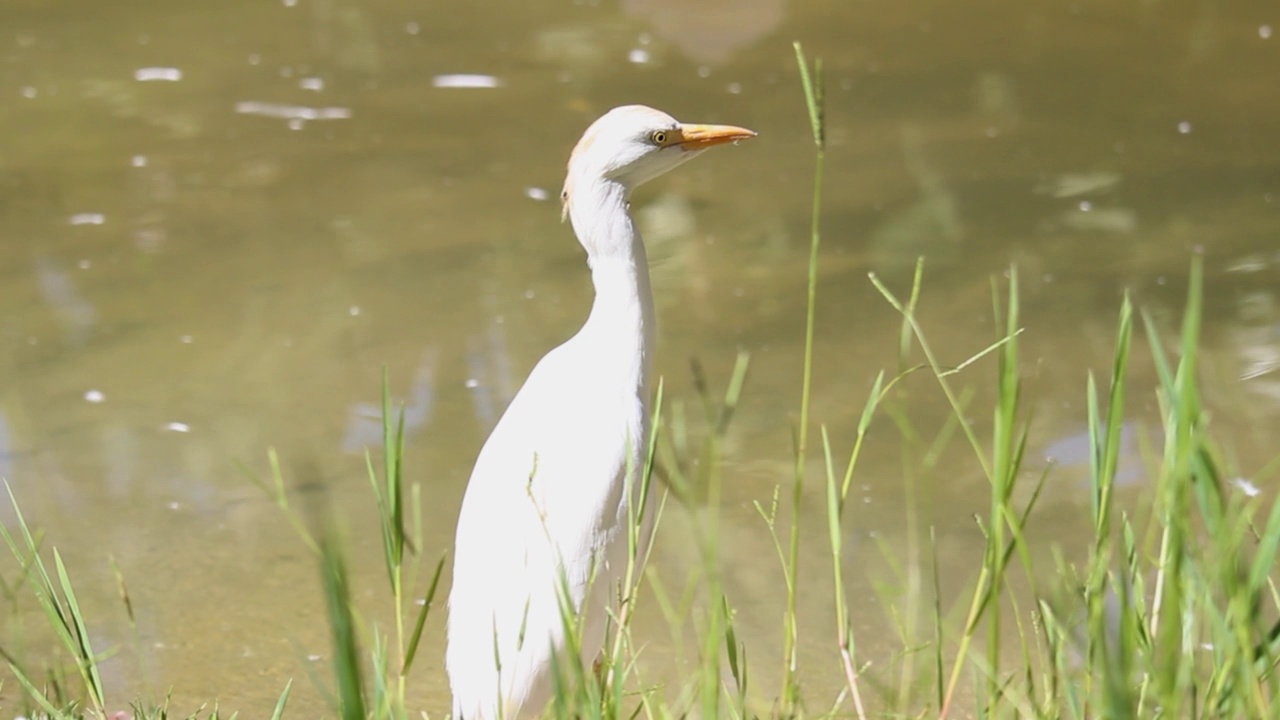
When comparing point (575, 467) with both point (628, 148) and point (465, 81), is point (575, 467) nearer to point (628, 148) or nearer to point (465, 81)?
point (628, 148)

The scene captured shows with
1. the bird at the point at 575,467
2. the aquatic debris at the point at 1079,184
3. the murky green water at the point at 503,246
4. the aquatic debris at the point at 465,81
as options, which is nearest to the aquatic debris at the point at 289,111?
the murky green water at the point at 503,246

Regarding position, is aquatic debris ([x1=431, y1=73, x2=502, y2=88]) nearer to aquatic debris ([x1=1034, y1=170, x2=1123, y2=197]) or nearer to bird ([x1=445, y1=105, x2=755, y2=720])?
aquatic debris ([x1=1034, y1=170, x2=1123, y2=197])

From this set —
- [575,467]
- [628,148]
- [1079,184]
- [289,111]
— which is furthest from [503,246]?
[575,467]

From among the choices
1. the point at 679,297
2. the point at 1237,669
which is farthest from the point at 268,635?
the point at 1237,669

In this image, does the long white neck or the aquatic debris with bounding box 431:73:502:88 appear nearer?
the long white neck

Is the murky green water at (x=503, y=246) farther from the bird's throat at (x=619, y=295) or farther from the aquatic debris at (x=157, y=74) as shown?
the bird's throat at (x=619, y=295)

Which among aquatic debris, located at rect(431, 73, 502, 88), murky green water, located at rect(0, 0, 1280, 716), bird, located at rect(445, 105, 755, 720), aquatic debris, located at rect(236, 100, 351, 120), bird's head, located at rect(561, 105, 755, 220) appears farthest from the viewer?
aquatic debris, located at rect(431, 73, 502, 88)

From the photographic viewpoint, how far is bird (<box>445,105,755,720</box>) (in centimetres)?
196

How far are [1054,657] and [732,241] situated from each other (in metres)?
2.90

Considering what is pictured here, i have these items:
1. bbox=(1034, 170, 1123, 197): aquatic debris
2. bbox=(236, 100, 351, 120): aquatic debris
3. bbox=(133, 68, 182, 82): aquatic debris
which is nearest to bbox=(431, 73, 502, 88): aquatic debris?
bbox=(236, 100, 351, 120): aquatic debris

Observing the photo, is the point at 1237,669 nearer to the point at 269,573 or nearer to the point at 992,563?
the point at 992,563

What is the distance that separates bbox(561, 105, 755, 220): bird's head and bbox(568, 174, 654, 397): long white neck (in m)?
0.02

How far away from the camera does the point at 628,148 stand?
2164 mm

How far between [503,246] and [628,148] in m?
1.99
